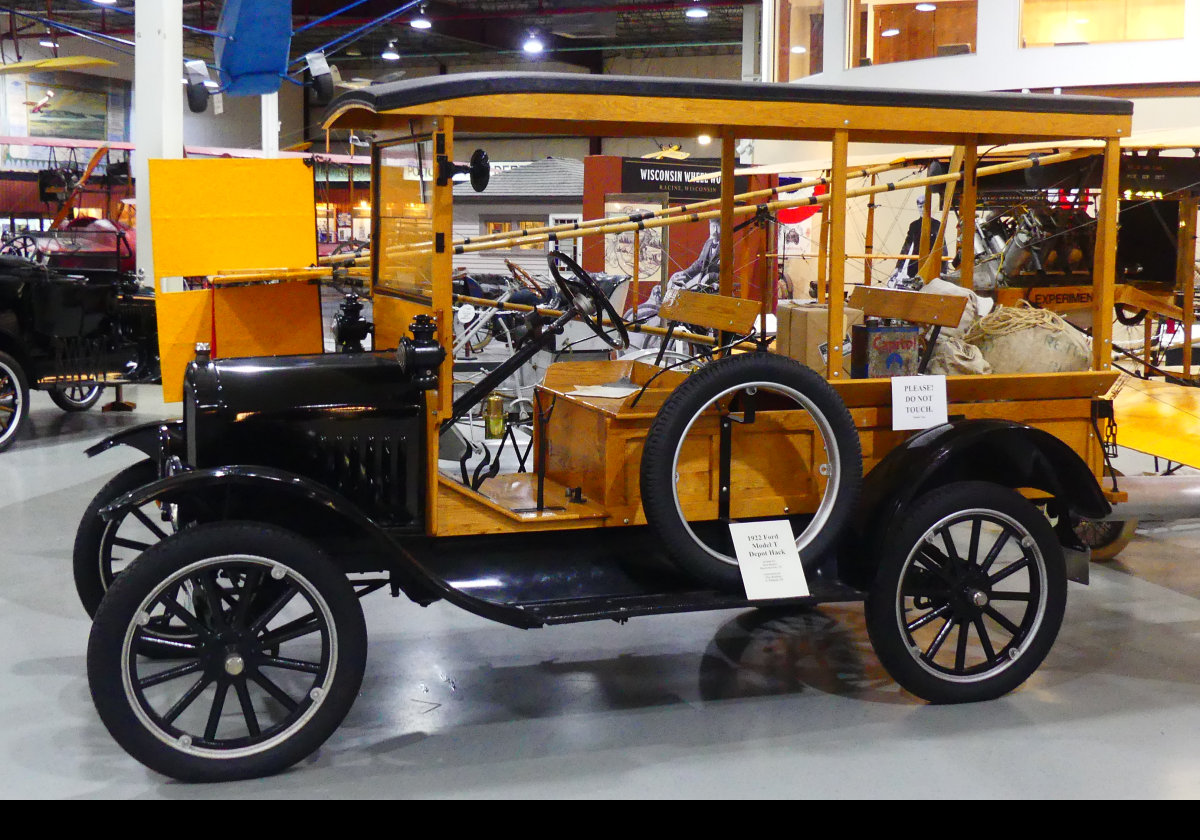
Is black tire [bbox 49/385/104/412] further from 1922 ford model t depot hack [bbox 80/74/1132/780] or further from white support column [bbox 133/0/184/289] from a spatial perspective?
1922 ford model t depot hack [bbox 80/74/1132/780]

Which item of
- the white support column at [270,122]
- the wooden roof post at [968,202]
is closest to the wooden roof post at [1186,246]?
the wooden roof post at [968,202]

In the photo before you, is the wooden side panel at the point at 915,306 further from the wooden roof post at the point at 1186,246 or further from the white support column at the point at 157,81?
the white support column at the point at 157,81

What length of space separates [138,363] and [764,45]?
36.5ft

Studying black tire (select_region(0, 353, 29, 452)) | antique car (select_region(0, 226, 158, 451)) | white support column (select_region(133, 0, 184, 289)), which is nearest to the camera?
black tire (select_region(0, 353, 29, 452))

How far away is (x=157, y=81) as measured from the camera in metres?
8.91

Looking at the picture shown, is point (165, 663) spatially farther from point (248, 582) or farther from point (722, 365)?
Answer: point (722, 365)

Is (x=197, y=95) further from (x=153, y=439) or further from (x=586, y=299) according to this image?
(x=586, y=299)

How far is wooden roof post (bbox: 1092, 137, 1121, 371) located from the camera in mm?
3699

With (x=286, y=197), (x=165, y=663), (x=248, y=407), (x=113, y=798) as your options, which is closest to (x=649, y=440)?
(x=248, y=407)

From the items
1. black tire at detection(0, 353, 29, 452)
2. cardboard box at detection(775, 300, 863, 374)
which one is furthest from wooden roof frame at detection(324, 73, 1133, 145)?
black tire at detection(0, 353, 29, 452)

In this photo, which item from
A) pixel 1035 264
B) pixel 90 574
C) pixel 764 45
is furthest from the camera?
pixel 764 45

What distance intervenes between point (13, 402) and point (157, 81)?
277cm

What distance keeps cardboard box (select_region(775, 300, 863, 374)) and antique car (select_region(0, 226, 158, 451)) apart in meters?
5.68

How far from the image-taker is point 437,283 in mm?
3223
